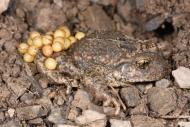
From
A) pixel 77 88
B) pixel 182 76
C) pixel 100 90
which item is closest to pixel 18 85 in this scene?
pixel 77 88

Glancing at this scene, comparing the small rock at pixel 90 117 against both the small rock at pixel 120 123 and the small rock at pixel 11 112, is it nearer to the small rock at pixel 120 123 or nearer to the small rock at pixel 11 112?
the small rock at pixel 120 123

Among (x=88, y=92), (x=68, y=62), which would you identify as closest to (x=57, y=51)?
(x=68, y=62)

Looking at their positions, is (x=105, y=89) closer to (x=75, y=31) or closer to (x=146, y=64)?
(x=146, y=64)

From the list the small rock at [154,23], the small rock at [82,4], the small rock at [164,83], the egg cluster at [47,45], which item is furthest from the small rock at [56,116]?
the small rock at [154,23]

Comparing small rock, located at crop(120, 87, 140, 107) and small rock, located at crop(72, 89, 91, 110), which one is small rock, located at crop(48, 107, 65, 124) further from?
small rock, located at crop(120, 87, 140, 107)

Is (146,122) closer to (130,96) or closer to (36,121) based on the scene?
(130,96)
